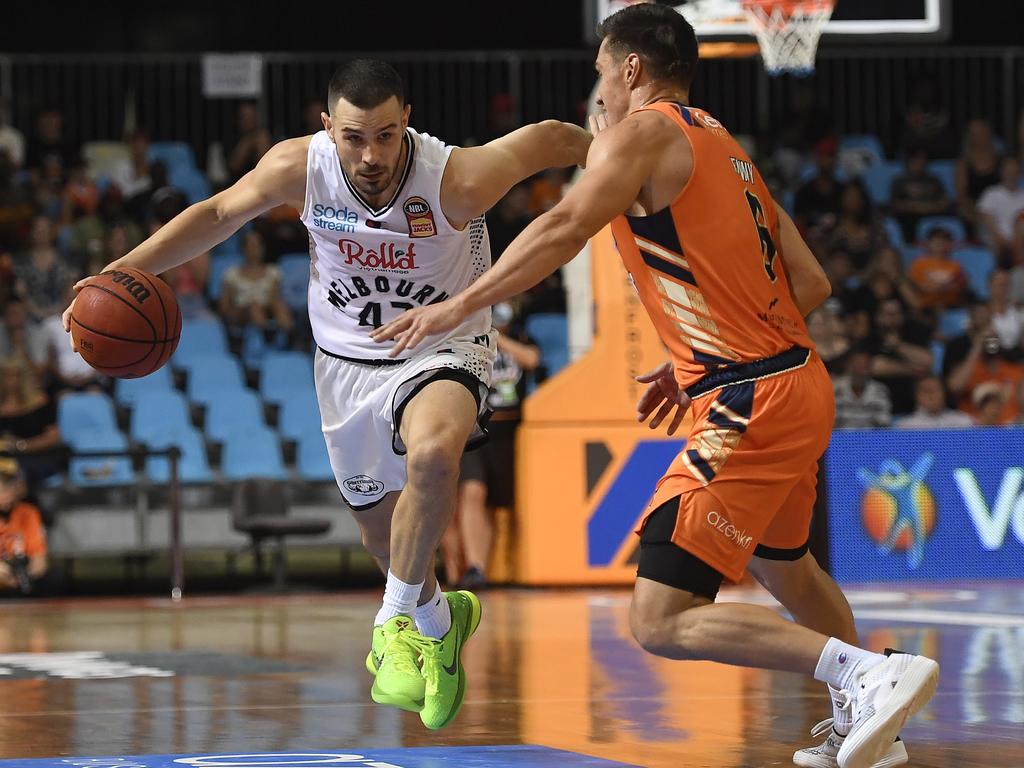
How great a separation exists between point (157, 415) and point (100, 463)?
2.18 ft

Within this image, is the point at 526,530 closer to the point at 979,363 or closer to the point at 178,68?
the point at 979,363

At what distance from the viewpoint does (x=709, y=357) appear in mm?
4402

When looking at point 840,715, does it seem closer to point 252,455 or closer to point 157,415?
point 252,455

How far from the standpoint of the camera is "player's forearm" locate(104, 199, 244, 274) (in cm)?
529

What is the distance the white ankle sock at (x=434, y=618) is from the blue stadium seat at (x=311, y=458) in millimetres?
7107

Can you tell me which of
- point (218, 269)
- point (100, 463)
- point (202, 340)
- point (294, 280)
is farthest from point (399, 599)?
point (218, 269)

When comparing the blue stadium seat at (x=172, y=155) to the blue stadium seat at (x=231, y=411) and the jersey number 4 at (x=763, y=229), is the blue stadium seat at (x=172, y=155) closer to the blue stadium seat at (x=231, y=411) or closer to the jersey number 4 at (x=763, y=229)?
the blue stadium seat at (x=231, y=411)

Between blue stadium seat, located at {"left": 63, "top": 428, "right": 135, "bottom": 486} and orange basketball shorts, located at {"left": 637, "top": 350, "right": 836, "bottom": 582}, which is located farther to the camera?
blue stadium seat, located at {"left": 63, "top": 428, "right": 135, "bottom": 486}

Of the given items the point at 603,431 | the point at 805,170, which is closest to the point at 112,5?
the point at 805,170

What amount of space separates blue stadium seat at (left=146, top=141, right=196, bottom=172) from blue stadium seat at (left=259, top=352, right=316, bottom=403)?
286cm

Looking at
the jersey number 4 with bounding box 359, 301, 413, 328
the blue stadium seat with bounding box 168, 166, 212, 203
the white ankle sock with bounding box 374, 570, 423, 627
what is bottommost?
the white ankle sock with bounding box 374, 570, 423, 627

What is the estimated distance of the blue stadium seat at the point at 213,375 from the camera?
42.3 feet

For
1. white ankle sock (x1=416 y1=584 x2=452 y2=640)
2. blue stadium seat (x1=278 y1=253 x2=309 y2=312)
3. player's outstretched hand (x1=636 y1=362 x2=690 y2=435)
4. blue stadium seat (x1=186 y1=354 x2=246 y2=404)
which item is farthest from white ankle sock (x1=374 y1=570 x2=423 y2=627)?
blue stadium seat (x1=278 y1=253 x2=309 y2=312)

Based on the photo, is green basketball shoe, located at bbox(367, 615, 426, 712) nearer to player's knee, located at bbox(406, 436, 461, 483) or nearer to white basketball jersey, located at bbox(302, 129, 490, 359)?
player's knee, located at bbox(406, 436, 461, 483)
